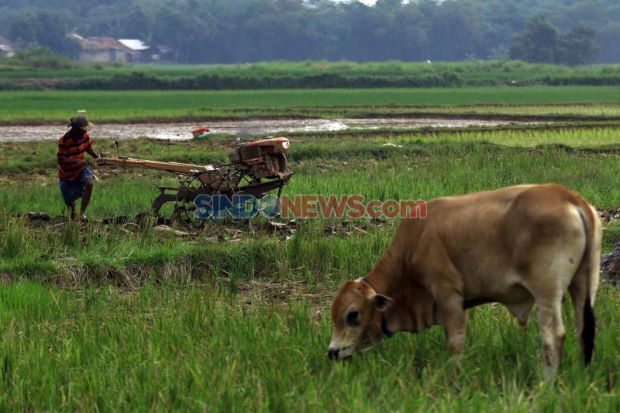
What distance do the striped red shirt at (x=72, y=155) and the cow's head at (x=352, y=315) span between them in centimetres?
584

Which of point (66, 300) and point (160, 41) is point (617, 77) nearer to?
point (66, 300)

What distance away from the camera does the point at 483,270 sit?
573cm

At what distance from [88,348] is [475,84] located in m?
45.7

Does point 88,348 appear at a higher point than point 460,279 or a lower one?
lower

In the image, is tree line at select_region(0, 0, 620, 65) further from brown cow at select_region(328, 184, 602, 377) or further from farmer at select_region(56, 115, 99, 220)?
brown cow at select_region(328, 184, 602, 377)

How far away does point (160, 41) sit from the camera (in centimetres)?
10131

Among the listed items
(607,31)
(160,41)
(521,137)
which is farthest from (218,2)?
(521,137)

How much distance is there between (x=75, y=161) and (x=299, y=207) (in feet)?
8.71

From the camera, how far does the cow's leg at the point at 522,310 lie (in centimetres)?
582

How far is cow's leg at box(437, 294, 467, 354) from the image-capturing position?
18.9 feet

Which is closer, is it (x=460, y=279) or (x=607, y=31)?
→ (x=460, y=279)

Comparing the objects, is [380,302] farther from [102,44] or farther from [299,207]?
[102,44]

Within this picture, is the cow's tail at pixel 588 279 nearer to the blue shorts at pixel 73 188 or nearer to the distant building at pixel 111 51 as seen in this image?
the blue shorts at pixel 73 188

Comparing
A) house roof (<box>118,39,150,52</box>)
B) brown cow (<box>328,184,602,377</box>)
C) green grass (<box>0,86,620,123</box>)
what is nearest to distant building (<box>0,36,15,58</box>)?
house roof (<box>118,39,150,52</box>)
